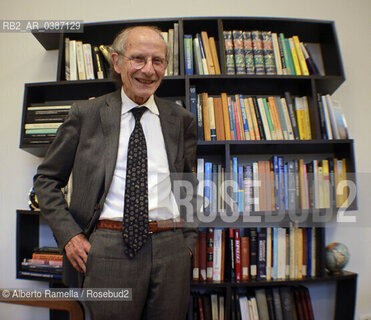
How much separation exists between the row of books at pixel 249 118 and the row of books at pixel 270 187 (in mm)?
171

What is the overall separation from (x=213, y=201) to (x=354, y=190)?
887 millimetres

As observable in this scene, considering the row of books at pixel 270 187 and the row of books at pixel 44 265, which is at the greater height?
the row of books at pixel 270 187

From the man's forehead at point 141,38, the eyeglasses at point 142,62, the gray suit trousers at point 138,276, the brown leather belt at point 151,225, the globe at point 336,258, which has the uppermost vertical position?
the man's forehead at point 141,38

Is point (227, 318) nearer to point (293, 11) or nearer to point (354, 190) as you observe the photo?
point (354, 190)

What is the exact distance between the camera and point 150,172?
104 centimetres

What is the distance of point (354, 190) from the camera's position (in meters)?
1.59

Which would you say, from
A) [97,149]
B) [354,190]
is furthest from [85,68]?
[354,190]

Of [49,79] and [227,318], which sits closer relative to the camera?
[227,318]

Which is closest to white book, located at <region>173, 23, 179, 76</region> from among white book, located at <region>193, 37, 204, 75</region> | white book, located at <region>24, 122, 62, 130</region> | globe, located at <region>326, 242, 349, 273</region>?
white book, located at <region>193, 37, 204, 75</region>

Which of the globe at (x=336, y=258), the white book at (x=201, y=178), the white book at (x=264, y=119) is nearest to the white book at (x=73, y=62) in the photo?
the white book at (x=201, y=178)

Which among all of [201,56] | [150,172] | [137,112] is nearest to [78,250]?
[150,172]

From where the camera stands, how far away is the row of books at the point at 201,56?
162 centimetres

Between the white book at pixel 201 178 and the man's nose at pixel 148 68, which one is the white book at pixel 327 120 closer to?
the white book at pixel 201 178

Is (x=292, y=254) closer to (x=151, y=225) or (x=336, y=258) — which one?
(x=336, y=258)
